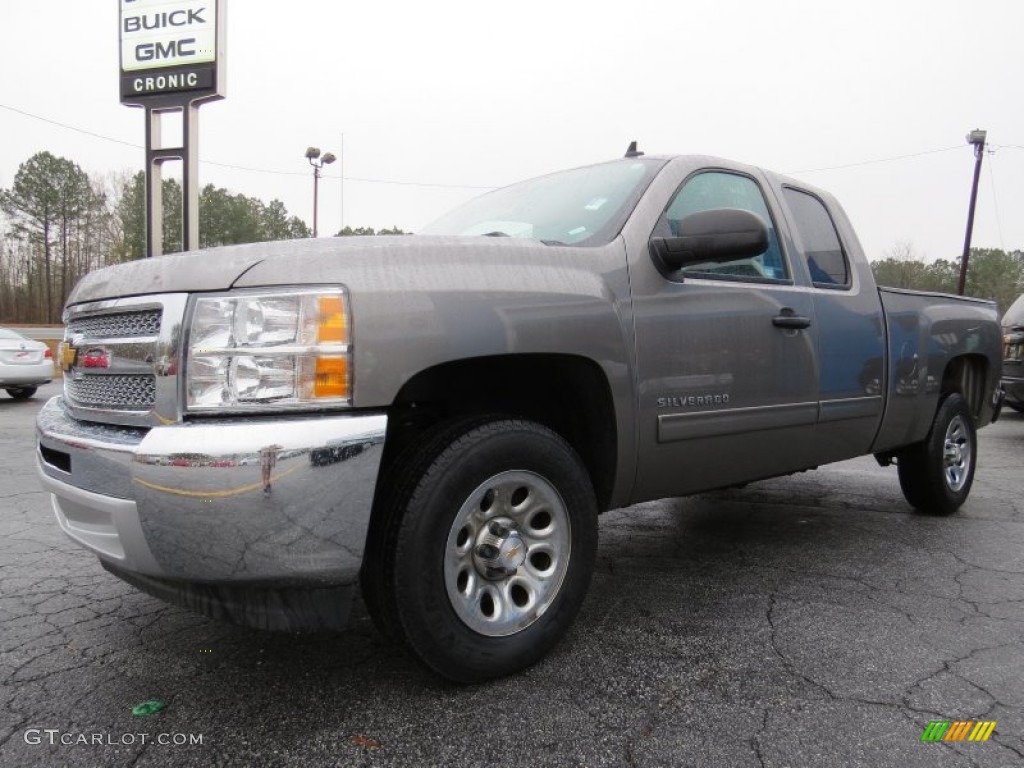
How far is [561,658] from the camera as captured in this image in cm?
241

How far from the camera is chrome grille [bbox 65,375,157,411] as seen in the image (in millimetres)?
2020

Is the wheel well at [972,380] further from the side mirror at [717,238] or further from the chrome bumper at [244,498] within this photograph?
the chrome bumper at [244,498]

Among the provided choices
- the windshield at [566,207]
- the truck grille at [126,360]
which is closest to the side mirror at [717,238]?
the windshield at [566,207]

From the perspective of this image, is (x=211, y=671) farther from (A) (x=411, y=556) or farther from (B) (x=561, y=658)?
(B) (x=561, y=658)

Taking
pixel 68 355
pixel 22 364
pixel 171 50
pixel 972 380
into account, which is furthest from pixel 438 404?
pixel 171 50

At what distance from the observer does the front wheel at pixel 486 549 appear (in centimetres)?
203

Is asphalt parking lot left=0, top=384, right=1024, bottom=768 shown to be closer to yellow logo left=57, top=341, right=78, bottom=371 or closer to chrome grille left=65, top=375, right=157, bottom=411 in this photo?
chrome grille left=65, top=375, right=157, bottom=411

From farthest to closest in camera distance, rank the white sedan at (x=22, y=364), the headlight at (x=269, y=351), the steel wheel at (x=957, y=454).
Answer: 1. the white sedan at (x=22, y=364)
2. the steel wheel at (x=957, y=454)
3. the headlight at (x=269, y=351)

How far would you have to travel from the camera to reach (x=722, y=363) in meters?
2.83

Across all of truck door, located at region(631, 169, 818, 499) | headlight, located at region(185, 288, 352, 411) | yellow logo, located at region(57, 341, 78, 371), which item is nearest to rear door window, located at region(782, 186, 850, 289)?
truck door, located at region(631, 169, 818, 499)

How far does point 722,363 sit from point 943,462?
93.7 inches

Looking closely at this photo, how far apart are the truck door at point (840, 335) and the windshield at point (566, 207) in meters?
0.98

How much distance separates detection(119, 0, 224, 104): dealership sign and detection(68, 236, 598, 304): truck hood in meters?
16.1

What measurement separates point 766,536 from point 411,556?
2662 mm
